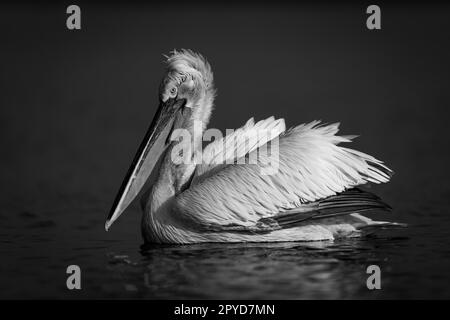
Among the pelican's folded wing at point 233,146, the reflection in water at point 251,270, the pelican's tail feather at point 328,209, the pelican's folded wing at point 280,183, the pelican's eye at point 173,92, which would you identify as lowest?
the reflection in water at point 251,270

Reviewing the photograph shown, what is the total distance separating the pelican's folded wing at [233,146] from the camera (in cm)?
752

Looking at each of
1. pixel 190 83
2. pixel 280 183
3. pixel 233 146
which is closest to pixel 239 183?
pixel 280 183

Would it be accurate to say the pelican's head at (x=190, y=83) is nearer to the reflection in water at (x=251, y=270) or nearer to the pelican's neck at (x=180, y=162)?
the pelican's neck at (x=180, y=162)

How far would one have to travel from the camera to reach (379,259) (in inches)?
257

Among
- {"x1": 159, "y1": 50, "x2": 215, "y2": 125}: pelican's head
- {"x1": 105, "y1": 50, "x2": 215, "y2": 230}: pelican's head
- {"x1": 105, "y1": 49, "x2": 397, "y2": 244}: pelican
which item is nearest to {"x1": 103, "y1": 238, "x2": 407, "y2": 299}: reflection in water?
{"x1": 105, "y1": 49, "x2": 397, "y2": 244}: pelican

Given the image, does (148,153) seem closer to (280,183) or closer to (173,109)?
(173,109)

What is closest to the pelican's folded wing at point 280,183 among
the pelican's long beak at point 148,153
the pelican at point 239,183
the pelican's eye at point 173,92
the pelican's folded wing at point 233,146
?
the pelican at point 239,183

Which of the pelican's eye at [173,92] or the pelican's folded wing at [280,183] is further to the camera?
the pelican's eye at [173,92]

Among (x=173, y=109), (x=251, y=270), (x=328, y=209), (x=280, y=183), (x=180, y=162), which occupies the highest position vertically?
(x=173, y=109)

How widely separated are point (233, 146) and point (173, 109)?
0.65 m

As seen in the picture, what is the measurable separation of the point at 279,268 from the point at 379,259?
0.87 meters

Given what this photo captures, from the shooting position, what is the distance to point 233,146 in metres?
7.70

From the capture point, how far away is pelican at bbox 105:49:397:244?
7.07m
